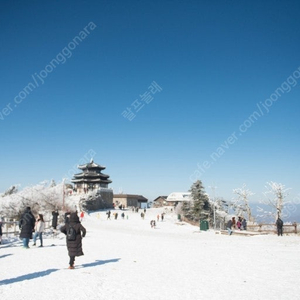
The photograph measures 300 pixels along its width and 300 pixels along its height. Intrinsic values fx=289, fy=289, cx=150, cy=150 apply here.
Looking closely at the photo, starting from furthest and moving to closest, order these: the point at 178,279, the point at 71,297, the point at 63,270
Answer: the point at 63,270 → the point at 178,279 → the point at 71,297

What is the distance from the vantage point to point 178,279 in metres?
6.88

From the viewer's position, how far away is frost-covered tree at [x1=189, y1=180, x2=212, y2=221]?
52.5m

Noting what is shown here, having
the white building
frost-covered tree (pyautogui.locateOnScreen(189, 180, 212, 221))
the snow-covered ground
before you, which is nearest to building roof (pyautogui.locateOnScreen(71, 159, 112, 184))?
the white building

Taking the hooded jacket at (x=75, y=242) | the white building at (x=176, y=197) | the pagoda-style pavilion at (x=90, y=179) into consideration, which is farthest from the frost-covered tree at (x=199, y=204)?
the hooded jacket at (x=75, y=242)

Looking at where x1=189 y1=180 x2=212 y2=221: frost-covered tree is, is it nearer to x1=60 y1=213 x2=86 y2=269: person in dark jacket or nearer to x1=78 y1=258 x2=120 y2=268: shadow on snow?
x1=78 y1=258 x2=120 y2=268: shadow on snow

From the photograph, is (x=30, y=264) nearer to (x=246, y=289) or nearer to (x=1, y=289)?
(x=1, y=289)

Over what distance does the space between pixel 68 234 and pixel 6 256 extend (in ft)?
12.3

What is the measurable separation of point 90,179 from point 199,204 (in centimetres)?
2814

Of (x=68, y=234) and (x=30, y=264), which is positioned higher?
(x=68, y=234)

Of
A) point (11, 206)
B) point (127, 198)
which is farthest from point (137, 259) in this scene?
point (127, 198)

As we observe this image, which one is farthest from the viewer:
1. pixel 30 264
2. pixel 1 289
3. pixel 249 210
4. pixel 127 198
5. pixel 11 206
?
pixel 127 198

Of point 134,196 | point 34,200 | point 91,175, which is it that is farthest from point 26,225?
point 134,196

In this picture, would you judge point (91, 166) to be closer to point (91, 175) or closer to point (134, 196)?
point (91, 175)

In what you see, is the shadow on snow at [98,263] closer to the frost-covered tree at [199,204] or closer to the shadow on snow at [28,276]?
the shadow on snow at [28,276]
